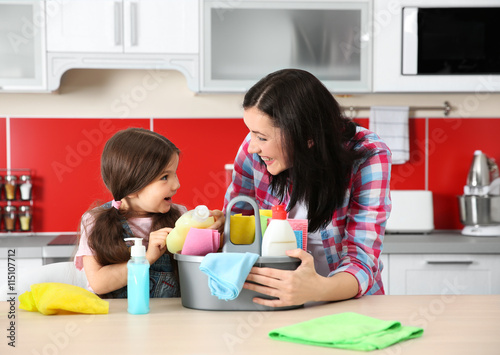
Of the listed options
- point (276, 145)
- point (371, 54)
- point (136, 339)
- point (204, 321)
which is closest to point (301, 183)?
point (276, 145)

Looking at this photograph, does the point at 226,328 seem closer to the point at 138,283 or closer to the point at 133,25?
the point at 138,283

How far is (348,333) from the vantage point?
3.39ft

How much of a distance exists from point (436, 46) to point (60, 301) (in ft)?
7.31

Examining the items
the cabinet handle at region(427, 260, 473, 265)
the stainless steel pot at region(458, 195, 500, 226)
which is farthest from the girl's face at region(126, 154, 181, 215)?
the stainless steel pot at region(458, 195, 500, 226)

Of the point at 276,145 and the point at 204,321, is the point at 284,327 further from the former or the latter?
the point at 276,145

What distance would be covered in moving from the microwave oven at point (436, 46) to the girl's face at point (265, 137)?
1497 millimetres

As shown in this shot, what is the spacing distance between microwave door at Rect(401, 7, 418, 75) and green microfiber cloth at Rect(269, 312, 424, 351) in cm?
194

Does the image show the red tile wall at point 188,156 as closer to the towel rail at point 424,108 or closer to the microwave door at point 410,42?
the towel rail at point 424,108

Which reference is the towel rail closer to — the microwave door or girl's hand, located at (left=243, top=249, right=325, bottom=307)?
the microwave door

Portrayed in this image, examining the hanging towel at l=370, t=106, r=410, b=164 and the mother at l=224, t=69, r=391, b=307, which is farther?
the hanging towel at l=370, t=106, r=410, b=164

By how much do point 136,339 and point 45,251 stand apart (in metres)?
1.71

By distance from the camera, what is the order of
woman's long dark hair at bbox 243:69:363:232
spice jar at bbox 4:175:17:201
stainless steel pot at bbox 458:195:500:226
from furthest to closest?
spice jar at bbox 4:175:17:201 < stainless steel pot at bbox 458:195:500:226 < woman's long dark hair at bbox 243:69:363:232

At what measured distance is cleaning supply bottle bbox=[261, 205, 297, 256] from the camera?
121 cm

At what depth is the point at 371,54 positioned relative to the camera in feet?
9.28
